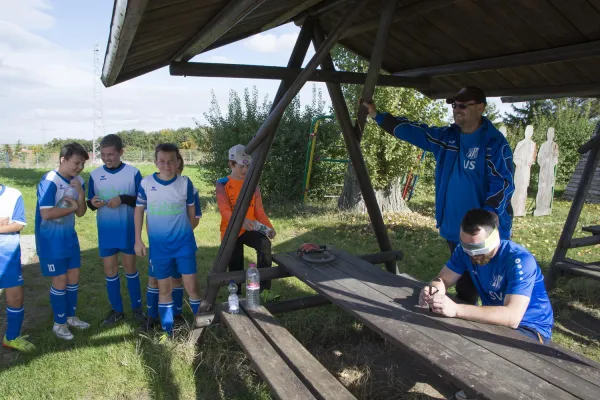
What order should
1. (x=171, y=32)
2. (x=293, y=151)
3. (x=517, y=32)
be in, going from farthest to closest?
(x=293, y=151)
(x=517, y=32)
(x=171, y=32)

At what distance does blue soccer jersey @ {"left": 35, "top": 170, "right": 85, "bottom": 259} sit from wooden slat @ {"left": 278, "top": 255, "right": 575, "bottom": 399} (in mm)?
2308

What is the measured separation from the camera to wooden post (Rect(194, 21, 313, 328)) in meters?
3.61

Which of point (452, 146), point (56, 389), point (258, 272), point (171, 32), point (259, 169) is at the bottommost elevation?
point (56, 389)

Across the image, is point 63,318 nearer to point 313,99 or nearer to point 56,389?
point 56,389

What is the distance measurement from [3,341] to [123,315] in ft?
3.28

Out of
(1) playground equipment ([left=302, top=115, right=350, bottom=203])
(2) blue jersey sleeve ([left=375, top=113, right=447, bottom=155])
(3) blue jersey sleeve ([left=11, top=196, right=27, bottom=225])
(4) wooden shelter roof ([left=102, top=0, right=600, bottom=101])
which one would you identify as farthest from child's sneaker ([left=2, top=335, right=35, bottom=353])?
(1) playground equipment ([left=302, top=115, right=350, bottom=203])

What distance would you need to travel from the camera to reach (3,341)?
3.80 m

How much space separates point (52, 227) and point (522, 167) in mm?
10433

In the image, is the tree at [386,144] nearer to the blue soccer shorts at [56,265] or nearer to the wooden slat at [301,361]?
the blue soccer shorts at [56,265]

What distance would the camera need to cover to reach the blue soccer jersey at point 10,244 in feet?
11.5

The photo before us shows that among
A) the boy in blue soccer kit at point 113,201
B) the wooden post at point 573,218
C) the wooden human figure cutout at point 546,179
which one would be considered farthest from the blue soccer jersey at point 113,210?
the wooden human figure cutout at point 546,179

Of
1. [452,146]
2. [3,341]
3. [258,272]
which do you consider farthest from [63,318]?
[452,146]

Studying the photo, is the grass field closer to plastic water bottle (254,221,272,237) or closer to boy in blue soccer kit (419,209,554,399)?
plastic water bottle (254,221,272,237)

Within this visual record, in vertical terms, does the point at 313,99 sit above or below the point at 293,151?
above
